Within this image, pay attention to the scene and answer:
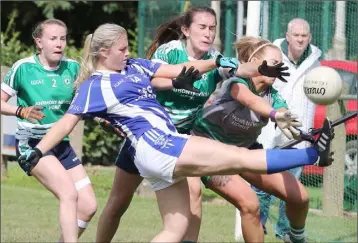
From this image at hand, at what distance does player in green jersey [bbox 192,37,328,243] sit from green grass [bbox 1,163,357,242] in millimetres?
2105

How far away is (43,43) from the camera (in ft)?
26.5

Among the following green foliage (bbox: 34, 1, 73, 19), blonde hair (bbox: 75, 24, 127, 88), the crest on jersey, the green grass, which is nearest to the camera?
blonde hair (bbox: 75, 24, 127, 88)

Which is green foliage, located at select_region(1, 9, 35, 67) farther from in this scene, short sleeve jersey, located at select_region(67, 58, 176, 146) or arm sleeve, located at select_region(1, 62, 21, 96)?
short sleeve jersey, located at select_region(67, 58, 176, 146)

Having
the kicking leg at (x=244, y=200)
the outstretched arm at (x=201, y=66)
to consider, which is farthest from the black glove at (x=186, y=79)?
the kicking leg at (x=244, y=200)

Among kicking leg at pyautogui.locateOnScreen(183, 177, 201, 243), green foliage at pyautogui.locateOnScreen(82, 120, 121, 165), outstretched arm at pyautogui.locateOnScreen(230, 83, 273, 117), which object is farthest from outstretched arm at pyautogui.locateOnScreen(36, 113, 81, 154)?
green foliage at pyautogui.locateOnScreen(82, 120, 121, 165)

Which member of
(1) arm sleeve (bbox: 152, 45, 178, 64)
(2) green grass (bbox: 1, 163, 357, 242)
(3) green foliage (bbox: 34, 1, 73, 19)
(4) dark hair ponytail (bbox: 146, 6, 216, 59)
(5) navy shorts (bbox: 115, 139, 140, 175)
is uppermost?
(4) dark hair ponytail (bbox: 146, 6, 216, 59)

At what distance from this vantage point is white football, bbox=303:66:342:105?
7320 millimetres

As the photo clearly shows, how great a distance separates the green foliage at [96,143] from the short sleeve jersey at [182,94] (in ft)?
27.0

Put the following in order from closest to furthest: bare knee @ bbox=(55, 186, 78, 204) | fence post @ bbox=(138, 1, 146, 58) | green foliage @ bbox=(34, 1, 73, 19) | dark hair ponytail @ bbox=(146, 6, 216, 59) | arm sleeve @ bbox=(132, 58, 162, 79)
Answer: arm sleeve @ bbox=(132, 58, 162, 79), bare knee @ bbox=(55, 186, 78, 204), dark hair ponytail @ bbox=(146, 6, 216, 59), fence post @ bbox=(138, 1, 146, 58), green foliage @ bbox=(34, 1, 73, 19)

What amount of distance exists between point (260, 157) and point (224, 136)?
1.32 m

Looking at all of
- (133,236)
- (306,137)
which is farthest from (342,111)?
(306,137)

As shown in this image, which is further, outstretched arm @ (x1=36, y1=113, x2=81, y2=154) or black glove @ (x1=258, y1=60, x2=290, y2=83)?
black glove @ (x1=258, y1=60, x2=290, y2=83)

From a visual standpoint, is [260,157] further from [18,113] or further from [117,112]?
[18,113]

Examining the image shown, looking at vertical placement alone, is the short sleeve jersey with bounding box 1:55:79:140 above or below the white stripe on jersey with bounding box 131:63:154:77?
below
